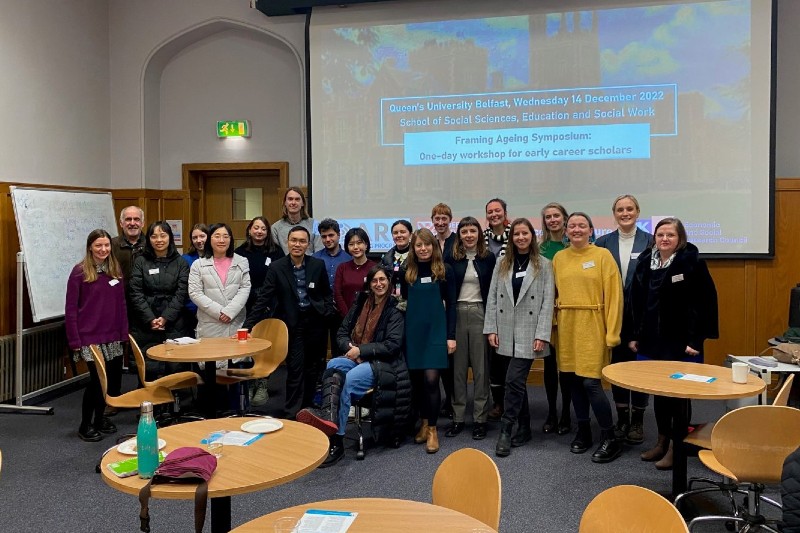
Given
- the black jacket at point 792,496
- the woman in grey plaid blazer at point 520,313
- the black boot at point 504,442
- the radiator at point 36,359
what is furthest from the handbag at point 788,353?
the radiator at point 36,359

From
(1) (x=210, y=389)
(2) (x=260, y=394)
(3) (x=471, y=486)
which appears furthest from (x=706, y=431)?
(2) (x=260, y=394)

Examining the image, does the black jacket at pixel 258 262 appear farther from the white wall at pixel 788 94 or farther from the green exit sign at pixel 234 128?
the white wall at pixel 788 94

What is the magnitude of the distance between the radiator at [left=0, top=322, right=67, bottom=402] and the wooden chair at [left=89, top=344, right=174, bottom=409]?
195 cm

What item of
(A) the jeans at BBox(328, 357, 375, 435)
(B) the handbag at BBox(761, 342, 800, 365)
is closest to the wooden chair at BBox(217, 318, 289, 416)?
(A) the jeans at BBox(328, 357, 375, 435)

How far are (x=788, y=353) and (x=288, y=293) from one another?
3.53 metres

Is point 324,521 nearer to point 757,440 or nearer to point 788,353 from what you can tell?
point 757,440

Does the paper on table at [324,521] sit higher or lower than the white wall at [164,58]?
lower

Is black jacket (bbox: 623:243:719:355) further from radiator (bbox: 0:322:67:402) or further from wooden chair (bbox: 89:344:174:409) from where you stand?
radiator (bbox: 0:322:67:402)

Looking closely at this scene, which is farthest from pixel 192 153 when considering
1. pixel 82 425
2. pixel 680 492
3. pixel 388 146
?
pixel 680 492

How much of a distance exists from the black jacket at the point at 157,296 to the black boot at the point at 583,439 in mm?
3070

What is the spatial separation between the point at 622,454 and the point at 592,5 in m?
3.99

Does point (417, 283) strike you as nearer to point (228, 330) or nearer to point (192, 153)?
point (228, 330)

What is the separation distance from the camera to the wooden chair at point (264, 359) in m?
4.65

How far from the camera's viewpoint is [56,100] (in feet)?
20.8
